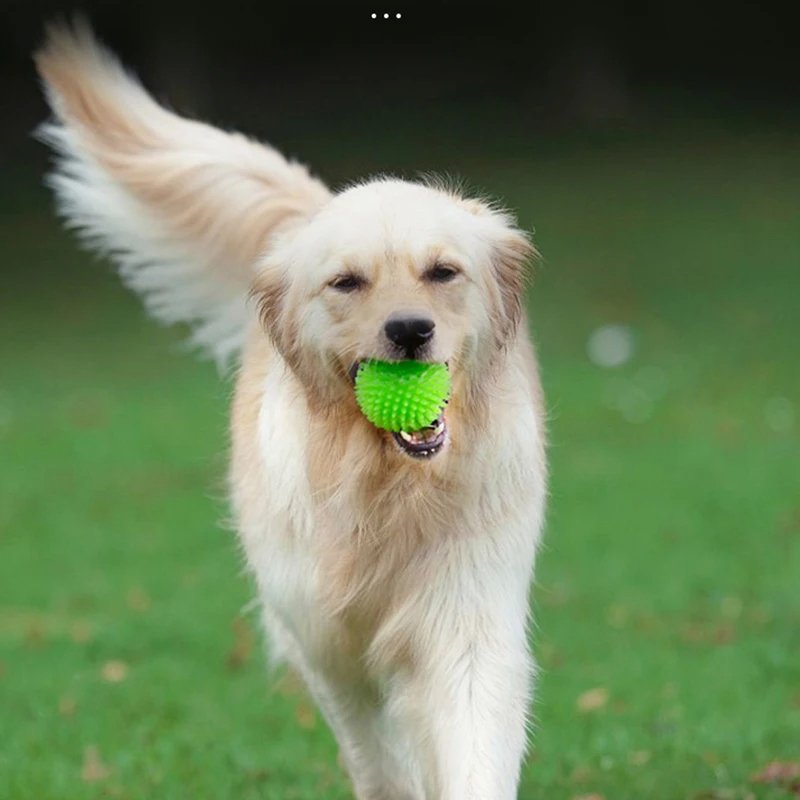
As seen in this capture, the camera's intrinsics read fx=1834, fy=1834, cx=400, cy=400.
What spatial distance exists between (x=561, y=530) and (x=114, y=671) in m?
3.75

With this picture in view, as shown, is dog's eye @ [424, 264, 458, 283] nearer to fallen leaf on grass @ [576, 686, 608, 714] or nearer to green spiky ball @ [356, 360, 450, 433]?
green spiky ball @ [356, 360, 450, 433]

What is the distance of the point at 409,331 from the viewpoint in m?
4.48

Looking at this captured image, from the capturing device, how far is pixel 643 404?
16.1m

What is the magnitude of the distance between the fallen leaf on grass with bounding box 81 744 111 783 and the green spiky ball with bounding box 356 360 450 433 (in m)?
2.75

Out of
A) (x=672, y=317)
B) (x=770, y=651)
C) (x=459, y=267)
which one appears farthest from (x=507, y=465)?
(x=672, y=317)

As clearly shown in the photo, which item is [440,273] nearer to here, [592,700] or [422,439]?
[422,439]

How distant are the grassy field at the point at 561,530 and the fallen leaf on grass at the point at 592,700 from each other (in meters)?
0.01

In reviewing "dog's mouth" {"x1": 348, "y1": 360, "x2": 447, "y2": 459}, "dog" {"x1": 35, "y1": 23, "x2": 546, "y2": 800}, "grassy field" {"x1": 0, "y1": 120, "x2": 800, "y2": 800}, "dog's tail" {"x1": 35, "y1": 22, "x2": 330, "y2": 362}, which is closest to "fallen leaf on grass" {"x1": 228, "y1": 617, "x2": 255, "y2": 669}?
"grassy field" {"x1": 0, "y1": 120, "x2": 800, "y2": 800}

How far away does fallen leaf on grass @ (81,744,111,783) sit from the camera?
6.85 meters

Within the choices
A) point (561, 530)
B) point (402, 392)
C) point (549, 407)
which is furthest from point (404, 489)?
point (549, 407)

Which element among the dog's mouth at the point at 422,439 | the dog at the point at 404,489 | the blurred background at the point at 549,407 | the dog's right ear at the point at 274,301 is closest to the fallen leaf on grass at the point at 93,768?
the blurred background at the point at 549,407

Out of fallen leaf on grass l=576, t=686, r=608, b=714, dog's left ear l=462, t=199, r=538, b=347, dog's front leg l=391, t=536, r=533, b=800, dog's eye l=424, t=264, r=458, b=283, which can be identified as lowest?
fallen leaf on grass l=576, t=686, r=608, b=714

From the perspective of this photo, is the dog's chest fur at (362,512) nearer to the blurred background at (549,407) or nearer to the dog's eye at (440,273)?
the dog's eye at (440,273)

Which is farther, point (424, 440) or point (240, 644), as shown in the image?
point (240, 644)
